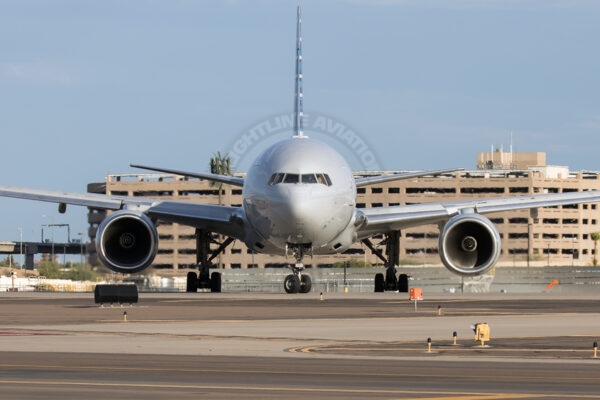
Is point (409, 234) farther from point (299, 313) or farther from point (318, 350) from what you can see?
point (318, 350)

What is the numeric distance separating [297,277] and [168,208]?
5.97 meters

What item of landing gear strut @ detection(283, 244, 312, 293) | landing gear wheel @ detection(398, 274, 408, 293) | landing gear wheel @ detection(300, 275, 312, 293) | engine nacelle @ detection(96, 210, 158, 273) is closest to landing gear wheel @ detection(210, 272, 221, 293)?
engine nacelle @ detection(96, 210, 158, 273)

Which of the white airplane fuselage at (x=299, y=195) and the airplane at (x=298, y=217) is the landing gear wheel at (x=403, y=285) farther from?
the white airplane fuselage at (x=299, y=195)

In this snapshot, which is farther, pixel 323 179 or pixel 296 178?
pixel 323 179

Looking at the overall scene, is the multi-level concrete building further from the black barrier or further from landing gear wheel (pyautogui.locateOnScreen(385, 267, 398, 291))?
the black barrier

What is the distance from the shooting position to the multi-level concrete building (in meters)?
119

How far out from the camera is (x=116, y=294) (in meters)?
37.2

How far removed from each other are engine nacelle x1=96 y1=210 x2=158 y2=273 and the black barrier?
847 cm

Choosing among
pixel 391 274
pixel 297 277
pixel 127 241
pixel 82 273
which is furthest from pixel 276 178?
pixel 82 273

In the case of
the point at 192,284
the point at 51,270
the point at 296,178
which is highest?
the point at 296,178

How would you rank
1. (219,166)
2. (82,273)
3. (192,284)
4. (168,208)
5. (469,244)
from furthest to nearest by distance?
(219,166), (82,273), (192,284), (168,208), (469,244)

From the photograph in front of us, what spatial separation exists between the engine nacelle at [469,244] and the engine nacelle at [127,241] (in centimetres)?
1002

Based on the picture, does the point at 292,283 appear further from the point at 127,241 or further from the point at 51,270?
the point at 51,270

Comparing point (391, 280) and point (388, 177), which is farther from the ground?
point (388, 177)
